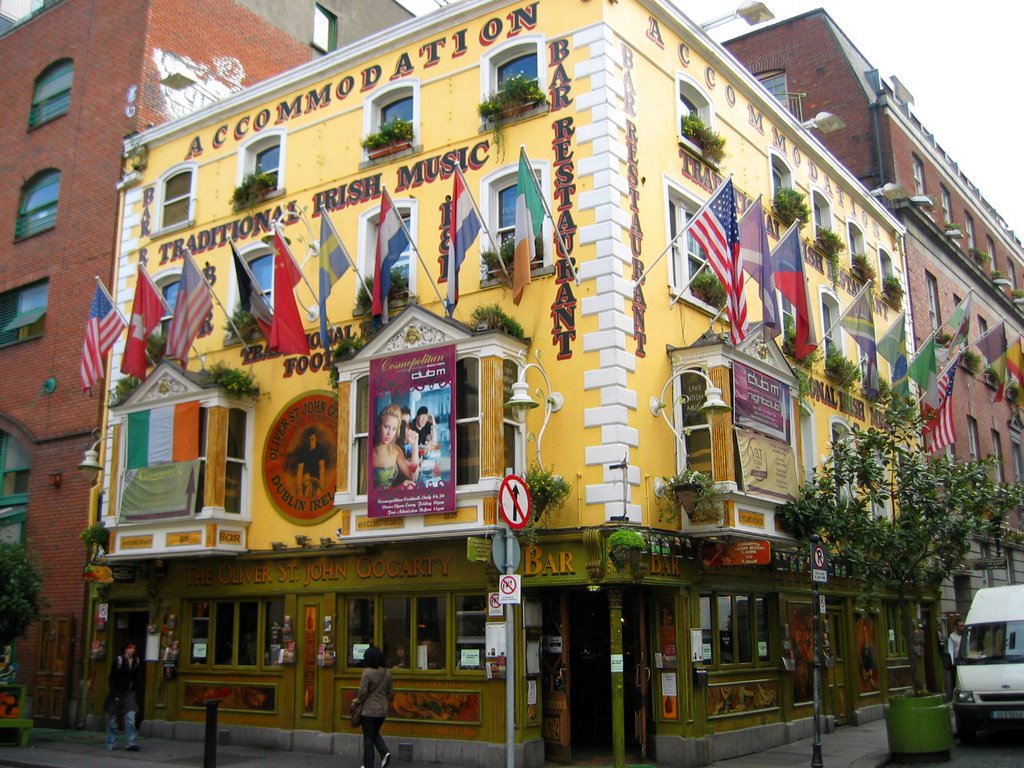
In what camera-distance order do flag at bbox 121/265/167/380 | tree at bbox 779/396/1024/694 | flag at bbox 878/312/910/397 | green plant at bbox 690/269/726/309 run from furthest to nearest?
flag at bbox 878/312/910/397 → flag at bbox 121/265/167/380 → green plant at bbox 690/269/726/309 → tree at bbox 779/396/1024/694

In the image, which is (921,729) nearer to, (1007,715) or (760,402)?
(1007,715)

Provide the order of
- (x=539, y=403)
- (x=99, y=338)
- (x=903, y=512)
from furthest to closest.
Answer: (x=99, y=338) < (x=903, y=512) < (x=539, y=403)

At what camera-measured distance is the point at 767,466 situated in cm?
1706

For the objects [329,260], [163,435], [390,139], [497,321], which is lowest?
[163,435]

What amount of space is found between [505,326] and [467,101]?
15.6 ft

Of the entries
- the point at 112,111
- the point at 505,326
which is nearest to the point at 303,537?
the point at 505,326

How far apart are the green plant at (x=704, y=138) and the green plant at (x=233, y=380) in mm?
9382

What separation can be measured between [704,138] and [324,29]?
16.4m

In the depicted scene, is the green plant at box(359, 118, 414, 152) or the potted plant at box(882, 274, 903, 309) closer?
the green plant at box(359, 118, 414, 152)

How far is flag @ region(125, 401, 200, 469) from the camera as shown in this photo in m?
19.0

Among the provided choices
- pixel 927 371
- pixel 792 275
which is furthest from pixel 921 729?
pixel 927 371

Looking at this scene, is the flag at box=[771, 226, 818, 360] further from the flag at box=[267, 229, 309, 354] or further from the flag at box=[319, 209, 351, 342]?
the flag at box=[267, 229, 309, 354]

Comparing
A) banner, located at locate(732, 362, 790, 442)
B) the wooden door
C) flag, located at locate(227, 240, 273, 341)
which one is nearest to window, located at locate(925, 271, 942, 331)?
banner, located at locate(732, 362, 790, 442)

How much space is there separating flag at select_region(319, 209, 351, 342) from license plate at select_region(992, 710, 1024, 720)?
12.5 metres
